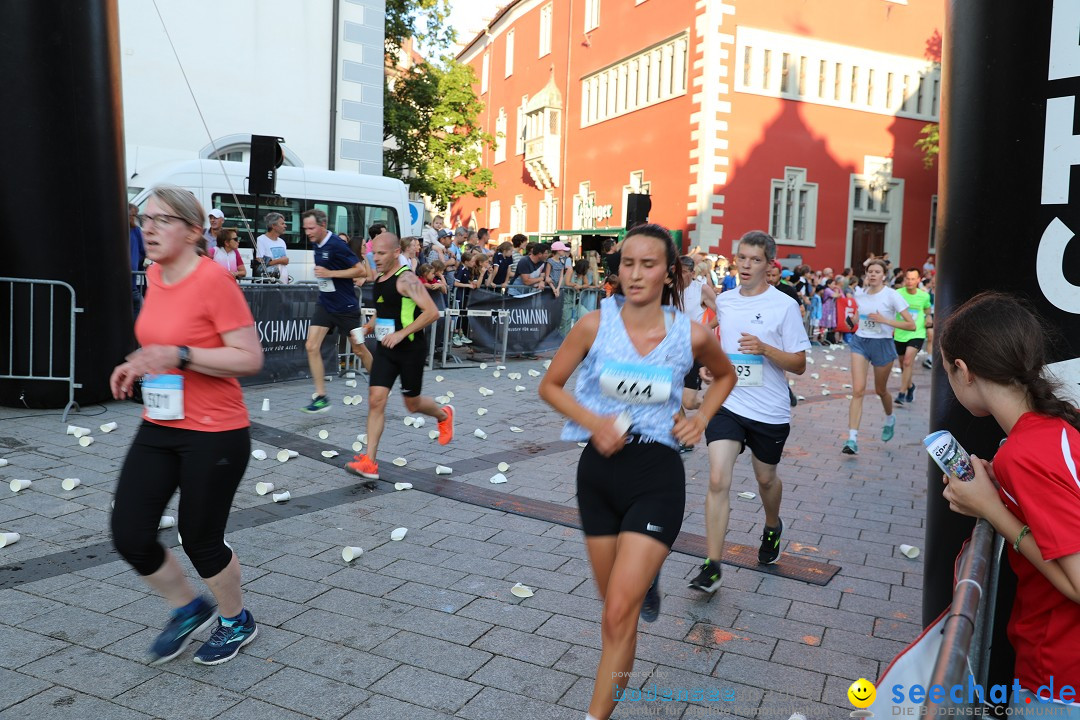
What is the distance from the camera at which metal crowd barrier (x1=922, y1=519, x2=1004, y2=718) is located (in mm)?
1337

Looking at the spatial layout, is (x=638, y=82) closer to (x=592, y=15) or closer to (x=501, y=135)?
(x=592, y=15)

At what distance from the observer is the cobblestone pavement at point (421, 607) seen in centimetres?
337

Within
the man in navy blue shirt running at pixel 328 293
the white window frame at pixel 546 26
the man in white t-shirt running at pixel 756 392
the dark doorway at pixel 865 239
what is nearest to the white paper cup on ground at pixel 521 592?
the man in white t-shirt running at pixel 756 392

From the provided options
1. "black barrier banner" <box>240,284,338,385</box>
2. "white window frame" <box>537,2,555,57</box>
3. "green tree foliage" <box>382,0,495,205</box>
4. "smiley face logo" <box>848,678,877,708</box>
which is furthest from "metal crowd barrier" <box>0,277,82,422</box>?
"white window frame" <box>537,2,555,57</box>

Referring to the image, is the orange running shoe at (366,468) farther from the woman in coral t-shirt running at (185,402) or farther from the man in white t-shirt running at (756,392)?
the woman in coral t-shirt running at (185,402)

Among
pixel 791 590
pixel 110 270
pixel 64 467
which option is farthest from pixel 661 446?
pixel 110 270

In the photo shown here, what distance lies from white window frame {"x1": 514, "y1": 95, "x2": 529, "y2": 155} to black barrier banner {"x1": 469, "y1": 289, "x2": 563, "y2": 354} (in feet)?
94.5

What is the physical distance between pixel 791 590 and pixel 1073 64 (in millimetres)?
2976

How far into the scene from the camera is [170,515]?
5.56 metres

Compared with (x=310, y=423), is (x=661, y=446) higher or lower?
higher

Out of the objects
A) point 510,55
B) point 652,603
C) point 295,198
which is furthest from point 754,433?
point 510,55

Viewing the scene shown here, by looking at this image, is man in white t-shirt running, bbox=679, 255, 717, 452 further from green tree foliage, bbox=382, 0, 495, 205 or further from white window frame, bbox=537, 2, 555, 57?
white window frame, bbox=537, 2, 555, 57

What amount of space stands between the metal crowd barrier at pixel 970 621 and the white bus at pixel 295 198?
13602mm

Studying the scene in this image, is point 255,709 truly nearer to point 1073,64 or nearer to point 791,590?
point 791,590
